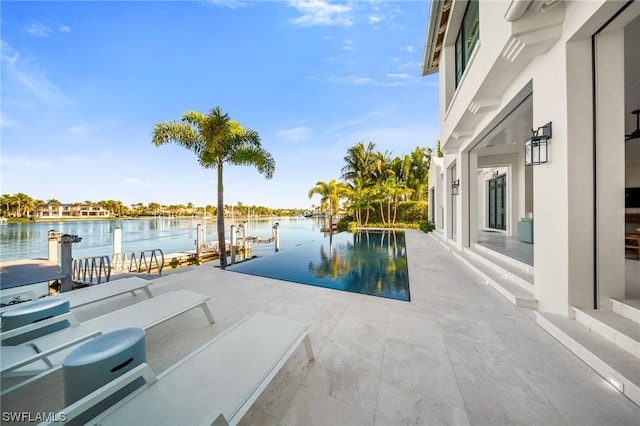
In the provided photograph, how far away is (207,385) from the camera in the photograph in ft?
4.97

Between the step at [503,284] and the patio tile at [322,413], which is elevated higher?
the step at [503,284]

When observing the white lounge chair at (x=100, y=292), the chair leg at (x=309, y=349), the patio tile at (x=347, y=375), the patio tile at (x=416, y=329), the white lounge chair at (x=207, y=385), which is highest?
the white lounge chair at (x=207, y=385)

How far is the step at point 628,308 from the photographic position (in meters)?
2.19

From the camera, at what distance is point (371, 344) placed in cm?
246

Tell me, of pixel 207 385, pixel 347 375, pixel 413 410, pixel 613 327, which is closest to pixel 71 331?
pixel 207 385

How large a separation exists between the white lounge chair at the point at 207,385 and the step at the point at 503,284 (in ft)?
11.2

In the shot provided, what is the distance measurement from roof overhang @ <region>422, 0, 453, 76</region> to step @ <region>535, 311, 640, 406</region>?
8.34 m

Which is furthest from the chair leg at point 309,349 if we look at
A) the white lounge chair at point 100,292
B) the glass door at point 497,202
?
the glass door at point 497,202

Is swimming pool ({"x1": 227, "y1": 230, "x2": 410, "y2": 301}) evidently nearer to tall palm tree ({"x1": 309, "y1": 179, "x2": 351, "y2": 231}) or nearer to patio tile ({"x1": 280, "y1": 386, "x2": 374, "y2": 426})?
patio tile ({"x1": 280, "y1": 386, "x2": 374, "y2": 426})

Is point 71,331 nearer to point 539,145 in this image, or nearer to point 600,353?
point 600,353

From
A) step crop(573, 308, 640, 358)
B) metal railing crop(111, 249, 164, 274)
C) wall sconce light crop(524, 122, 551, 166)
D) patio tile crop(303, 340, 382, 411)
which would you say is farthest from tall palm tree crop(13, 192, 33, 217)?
step crop(573, 308, 640, 358)

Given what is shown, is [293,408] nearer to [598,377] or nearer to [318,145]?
[598,377]

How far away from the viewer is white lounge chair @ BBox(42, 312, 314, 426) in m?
1.22

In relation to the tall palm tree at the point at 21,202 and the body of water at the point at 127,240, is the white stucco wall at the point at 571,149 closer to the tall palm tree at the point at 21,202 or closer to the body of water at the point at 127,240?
the body of water at the point at 127,240
